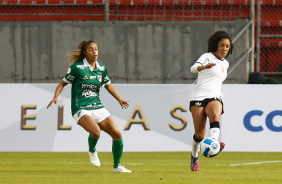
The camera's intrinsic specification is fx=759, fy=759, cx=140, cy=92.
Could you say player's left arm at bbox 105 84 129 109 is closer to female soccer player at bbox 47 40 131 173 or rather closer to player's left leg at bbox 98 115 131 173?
female soccer player at bbox 47 40 131 173

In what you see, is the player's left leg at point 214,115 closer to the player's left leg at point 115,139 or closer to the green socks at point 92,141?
the player's left leg at point 115,139

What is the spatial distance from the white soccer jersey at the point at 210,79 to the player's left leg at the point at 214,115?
139 mm

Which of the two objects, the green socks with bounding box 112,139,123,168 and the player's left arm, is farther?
the player's left arm

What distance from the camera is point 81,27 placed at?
1702 centimetres

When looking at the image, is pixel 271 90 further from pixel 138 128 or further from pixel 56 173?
pixel 56 173

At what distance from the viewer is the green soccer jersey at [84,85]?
10172 millimetres

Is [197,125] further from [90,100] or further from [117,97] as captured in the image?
[90,100]

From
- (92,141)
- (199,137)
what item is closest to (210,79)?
(199,137)

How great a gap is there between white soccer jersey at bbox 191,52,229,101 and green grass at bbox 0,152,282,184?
1.02 metres

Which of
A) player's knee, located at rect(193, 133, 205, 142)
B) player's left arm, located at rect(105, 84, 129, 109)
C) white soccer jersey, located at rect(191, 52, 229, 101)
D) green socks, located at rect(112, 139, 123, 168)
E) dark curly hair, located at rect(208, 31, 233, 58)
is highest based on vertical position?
dark curly hair, located at rect(208, 31, 233, 58)

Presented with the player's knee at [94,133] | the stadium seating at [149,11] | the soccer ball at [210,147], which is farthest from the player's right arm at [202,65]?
the stadium seating at [149,11]

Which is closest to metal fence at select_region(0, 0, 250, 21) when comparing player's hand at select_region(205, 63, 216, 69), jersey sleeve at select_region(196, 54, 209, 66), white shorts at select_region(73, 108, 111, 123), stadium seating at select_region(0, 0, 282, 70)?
stadium seating at select_region(0, 0, 282, 70)

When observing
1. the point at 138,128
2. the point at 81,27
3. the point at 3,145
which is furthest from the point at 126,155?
the point at 81,27

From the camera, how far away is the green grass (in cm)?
858
